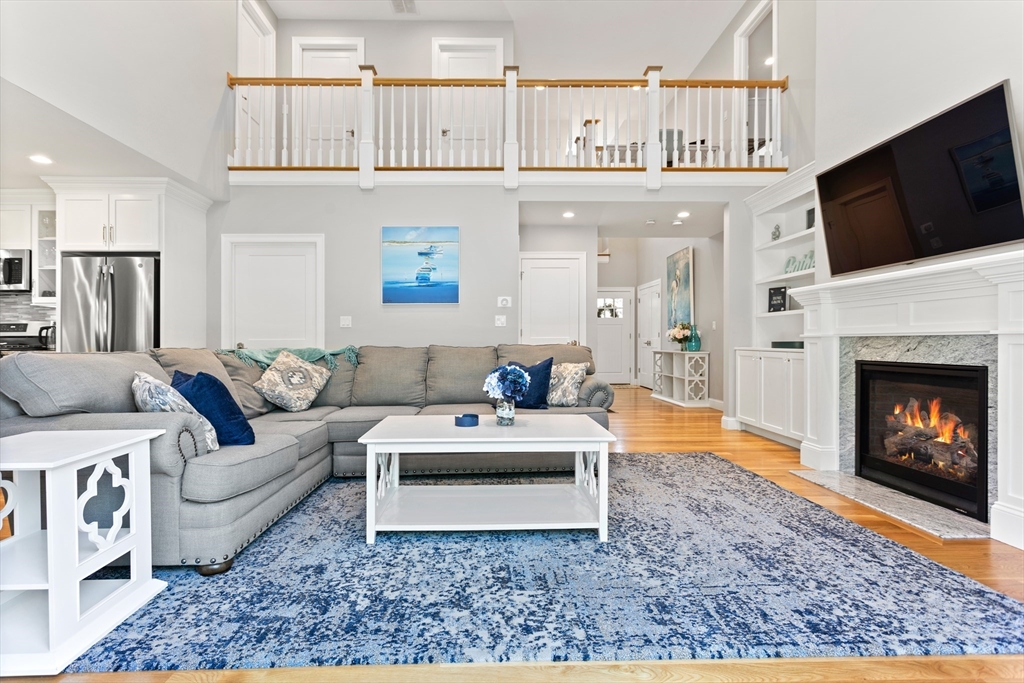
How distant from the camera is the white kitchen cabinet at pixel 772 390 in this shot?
4004 mm

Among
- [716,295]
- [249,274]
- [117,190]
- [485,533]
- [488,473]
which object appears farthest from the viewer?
[716,295]

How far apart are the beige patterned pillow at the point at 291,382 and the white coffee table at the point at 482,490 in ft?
3.95

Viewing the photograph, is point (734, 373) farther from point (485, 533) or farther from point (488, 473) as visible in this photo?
point (485, 533)

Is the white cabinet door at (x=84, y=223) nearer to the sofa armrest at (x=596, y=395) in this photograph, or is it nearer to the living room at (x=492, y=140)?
the living room at (x=492, y=140)

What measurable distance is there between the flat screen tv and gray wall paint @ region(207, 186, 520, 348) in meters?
2.90

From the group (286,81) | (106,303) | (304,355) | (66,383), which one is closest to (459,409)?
Result: (304,355)

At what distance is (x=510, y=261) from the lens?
5074 millimetres

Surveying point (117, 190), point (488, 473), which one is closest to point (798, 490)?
point (488, 473)

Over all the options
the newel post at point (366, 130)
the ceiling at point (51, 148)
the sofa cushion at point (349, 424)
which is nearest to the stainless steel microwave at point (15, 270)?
the ceiling at point (51, 148)

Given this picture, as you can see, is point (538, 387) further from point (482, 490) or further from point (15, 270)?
point (15, 270)

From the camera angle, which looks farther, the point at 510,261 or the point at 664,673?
the point at 510,261

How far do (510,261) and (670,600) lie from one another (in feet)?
12.5

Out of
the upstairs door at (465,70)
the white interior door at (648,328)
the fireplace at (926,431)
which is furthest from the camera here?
the white interior door at (648,328)

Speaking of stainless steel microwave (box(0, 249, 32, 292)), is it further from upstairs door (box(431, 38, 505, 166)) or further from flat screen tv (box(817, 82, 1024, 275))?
flat screen tv (box(817, 82, 1024, 275))
